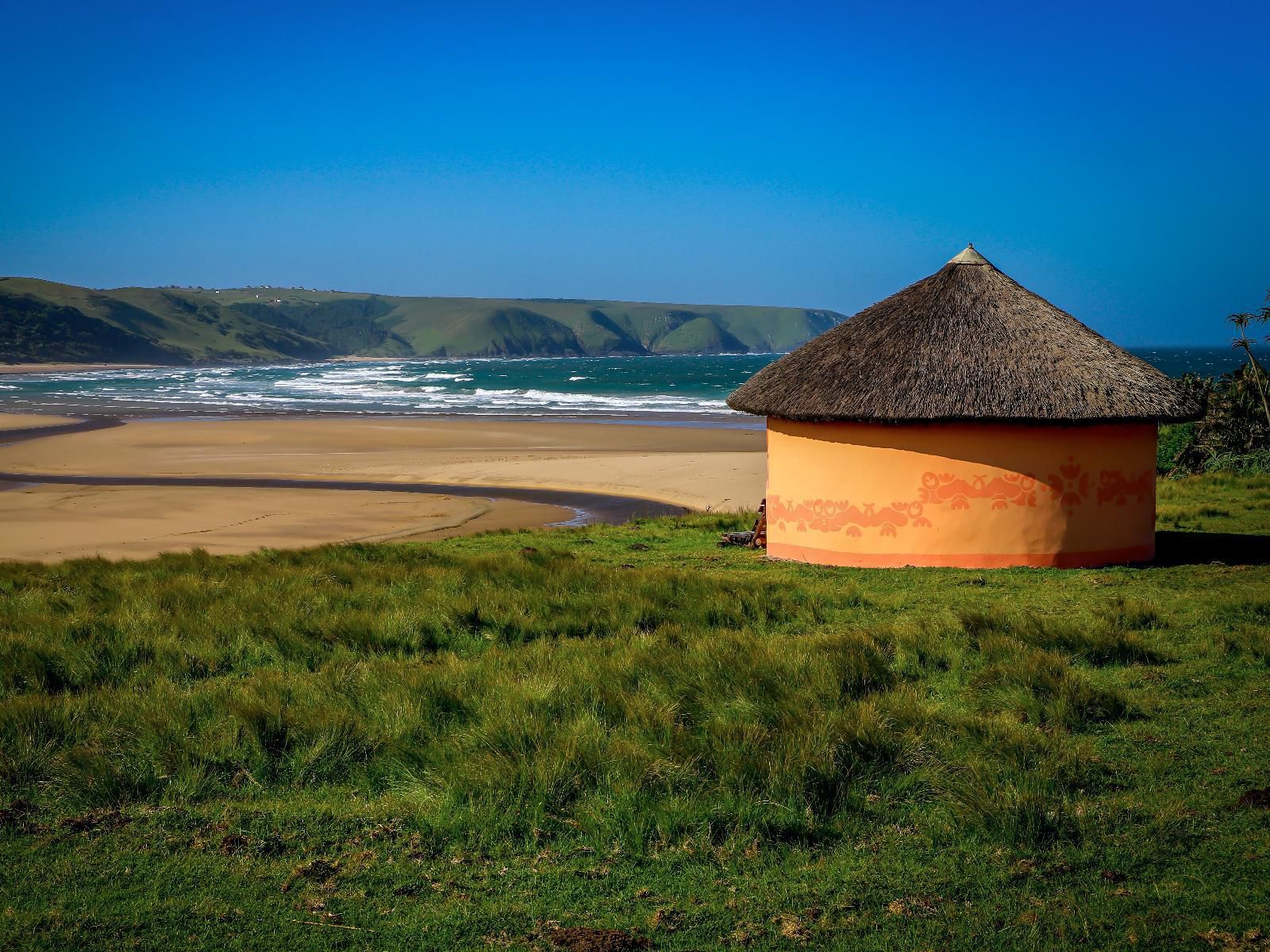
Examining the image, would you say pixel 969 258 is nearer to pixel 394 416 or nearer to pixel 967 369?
pixel 967 369

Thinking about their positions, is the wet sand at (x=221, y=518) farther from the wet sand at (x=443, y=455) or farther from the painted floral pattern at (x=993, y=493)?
the painted floral pattern at (x=993, y=493)

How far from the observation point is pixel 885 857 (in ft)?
16.1

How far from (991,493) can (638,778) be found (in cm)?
769

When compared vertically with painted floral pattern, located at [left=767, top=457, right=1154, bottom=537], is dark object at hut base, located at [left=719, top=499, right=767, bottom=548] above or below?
below

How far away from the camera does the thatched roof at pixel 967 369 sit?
39.0ft

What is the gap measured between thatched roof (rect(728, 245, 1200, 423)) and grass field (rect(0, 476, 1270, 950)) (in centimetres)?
289

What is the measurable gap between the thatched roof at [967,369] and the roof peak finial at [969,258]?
2 cm

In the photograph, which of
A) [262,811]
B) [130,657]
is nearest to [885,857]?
[262,811]

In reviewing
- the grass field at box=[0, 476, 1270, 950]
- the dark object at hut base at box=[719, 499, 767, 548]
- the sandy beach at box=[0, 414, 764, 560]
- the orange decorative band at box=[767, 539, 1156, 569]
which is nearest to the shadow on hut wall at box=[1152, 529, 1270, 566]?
the orange decorative band at box=[767, 539, 1156, 569]

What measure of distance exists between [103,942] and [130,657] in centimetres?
449

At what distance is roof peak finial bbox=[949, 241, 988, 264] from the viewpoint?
45.8 ft

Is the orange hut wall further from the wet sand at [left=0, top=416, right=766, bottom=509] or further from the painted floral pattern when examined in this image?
the wet sand at [left=0, top=416, right=766, bottom=509]

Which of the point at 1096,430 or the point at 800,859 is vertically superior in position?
the point at 1096,430

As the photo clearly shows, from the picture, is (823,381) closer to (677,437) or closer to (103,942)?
(103,942)
